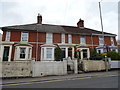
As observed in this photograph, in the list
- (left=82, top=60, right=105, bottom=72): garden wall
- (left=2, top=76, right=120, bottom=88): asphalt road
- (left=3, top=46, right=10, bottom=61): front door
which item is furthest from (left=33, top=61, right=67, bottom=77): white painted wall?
(left=3, top=46, right=10, bottom=61): front door

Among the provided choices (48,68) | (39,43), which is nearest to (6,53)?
(39,43)

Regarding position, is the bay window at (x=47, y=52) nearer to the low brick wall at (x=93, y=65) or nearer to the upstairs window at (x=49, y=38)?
the upstairs window at (x=49, y=38)

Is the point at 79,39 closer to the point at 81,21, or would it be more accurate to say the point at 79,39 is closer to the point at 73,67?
the point at 81,21

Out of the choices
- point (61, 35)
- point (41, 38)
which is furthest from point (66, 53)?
point (41, 38)

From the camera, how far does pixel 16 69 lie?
870 centimetres

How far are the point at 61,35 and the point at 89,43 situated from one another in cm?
666

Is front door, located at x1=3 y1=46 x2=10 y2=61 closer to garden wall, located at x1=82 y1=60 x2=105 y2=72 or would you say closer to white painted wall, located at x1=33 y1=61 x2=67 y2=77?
white painted wall, located at x1=33 y1=61 x2=67 y2=77

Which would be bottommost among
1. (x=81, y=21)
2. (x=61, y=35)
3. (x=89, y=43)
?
(x=89, y=43)

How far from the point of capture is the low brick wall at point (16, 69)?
8500 millimetres

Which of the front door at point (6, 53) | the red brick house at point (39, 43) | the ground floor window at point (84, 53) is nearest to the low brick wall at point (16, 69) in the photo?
the red brick house at point (39, 43)

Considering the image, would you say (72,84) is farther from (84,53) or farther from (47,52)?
(84,53)

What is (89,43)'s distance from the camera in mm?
18766

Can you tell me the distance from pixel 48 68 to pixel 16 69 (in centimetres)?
335

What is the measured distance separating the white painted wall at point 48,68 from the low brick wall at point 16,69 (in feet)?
2.19
